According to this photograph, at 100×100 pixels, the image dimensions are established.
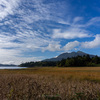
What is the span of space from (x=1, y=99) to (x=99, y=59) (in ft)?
437

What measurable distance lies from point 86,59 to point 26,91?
12346cm

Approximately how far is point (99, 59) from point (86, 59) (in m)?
15.5

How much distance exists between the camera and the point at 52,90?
3.66 m

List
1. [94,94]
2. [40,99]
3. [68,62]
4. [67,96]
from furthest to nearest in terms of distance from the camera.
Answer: [68,62] < [94,94] < [67,96] < [40,99]

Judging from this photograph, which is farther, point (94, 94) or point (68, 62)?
point (68, 62)

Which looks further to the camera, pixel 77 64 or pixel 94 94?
pixel 77 64

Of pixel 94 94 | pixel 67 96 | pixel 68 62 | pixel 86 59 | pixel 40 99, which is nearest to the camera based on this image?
pixel 40 99

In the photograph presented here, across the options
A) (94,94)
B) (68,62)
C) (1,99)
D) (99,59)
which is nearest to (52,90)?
(94,94)

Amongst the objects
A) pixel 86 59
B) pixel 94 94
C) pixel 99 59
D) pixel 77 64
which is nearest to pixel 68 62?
pixel 77 64

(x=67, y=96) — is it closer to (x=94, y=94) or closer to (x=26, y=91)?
(x=94, y=94)

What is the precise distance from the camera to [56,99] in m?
3.01

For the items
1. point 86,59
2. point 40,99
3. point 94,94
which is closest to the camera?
point 40,99

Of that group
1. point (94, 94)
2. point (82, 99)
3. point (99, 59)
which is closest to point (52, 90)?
point (82, 99)

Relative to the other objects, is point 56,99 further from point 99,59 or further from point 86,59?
point 99,59
